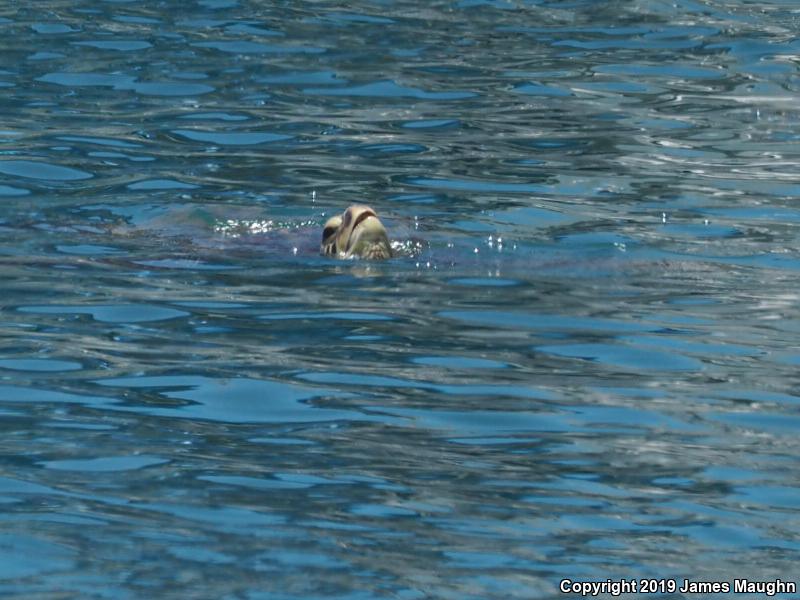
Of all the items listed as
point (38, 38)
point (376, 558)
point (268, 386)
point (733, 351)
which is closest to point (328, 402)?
point (268, 386)

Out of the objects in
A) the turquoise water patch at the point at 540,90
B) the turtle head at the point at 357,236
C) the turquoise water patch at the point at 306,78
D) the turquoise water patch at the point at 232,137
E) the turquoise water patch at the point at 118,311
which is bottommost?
the turquoise water patch at the point at 118,311

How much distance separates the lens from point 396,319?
687 centimetres

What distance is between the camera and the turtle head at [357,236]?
26.0 feet

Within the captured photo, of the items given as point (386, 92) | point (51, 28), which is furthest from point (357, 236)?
point (51, 28)

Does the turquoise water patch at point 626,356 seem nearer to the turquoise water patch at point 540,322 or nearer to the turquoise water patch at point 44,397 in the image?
the turquoise water patch at point 540,322

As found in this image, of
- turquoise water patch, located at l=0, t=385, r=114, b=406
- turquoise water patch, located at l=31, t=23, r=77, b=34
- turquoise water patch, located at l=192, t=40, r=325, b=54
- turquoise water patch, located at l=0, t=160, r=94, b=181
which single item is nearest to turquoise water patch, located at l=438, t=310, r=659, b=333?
turquoise water patch, located at l=0, t=385, r=114, b=406

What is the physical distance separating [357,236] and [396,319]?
3.90 ft

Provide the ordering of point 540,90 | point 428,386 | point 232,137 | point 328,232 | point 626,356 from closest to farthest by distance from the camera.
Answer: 1. point 428,386
2. point 626,356
3. point 328,232
4. point 232,137
5. point 540,90

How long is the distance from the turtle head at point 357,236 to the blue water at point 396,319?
0.37 ft

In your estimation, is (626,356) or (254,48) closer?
(626,356)

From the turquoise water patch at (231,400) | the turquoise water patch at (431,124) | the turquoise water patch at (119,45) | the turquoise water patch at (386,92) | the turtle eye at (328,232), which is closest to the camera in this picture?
the turquoise water patch at (231,400)

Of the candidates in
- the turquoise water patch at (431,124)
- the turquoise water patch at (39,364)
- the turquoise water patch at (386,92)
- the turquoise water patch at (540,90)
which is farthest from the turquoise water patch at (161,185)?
the turquoise water patch at (39,364)

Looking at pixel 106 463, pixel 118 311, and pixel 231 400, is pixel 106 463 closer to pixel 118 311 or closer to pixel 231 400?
pixel 231 400

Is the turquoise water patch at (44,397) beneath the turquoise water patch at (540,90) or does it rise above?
beneath
